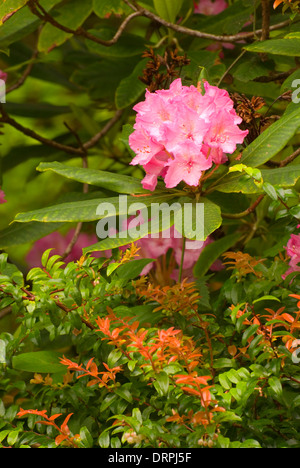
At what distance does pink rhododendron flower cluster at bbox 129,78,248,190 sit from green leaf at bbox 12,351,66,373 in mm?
324

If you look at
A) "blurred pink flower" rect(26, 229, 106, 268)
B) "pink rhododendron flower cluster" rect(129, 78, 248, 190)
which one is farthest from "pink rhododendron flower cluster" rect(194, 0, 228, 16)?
"pink rhododendron flower cluster" rect(129, 78, 248, 190)

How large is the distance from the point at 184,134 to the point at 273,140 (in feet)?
0.47

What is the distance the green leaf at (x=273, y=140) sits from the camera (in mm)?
902

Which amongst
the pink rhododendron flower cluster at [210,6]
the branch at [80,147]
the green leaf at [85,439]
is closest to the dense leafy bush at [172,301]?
the green leaf at [85,439]

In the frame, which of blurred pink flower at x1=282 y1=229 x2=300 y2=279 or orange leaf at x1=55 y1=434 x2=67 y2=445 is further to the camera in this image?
blurred pink flower at x1=282 y1=229 x2=300 y2=279

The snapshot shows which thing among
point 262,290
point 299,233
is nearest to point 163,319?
point 262,290

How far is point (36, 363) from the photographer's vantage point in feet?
2.93

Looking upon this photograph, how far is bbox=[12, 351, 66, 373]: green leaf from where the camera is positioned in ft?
2.91

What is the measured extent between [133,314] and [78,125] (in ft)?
4.41

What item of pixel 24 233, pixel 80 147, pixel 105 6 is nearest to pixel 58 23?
pixel 105 6

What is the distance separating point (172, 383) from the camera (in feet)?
2.46

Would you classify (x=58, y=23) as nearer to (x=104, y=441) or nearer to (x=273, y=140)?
(x=273, y=140)

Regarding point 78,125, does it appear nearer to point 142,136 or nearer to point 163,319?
point 142,136

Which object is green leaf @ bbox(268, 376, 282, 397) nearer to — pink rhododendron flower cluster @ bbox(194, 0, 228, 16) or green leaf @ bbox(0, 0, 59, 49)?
green leaf @ bbox(0, 0, 59, 49)
